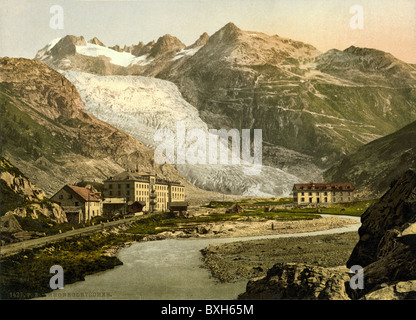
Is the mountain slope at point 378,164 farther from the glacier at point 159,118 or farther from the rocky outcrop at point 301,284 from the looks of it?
the rocky outcrop at point 301,284

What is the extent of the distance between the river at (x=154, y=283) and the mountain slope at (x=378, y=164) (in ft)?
180

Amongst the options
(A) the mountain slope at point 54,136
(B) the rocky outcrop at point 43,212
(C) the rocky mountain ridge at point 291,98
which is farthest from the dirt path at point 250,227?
(C) the rocky mountain ridge at point 291,98

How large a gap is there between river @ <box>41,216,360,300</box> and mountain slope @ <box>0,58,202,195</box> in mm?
31044

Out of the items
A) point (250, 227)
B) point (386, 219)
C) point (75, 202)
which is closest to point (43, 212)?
point (75, 202)

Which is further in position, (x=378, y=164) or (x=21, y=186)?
(x=378, y=164)

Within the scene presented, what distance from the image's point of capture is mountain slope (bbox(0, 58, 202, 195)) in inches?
2341

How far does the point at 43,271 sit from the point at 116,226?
14957 mm

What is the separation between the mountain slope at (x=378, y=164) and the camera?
74.1 metres

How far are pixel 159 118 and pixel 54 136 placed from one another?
129 ft

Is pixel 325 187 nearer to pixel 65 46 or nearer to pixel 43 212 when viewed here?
pixel 65 46

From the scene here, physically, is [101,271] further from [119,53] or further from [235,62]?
[119,53]

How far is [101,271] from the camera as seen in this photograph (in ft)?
70.0

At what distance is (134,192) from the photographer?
1801 inches

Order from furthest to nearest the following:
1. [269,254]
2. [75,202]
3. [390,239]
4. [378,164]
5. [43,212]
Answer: [378,164], [75,202], [43,212], [269,254], [390,239]
